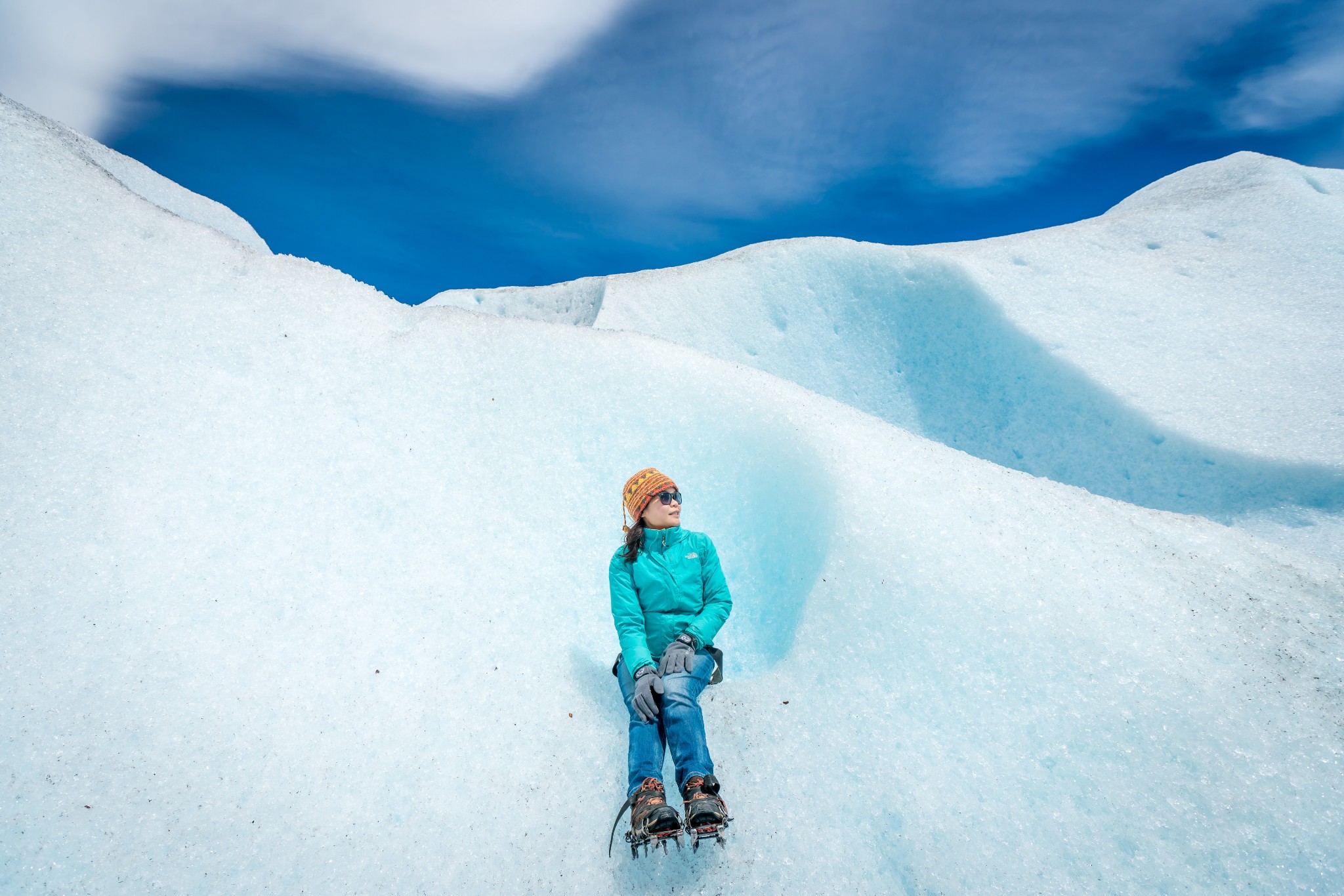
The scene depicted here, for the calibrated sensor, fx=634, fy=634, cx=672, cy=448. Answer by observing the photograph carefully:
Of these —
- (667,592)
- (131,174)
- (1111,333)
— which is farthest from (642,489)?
(131,174)

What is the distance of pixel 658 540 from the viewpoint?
3354mm

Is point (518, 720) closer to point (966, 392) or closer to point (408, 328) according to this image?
point (408, 328)

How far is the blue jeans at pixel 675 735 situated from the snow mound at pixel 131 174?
439 centimetres

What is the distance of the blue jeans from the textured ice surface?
6792 millimetres

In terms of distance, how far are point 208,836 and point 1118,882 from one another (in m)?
3.93

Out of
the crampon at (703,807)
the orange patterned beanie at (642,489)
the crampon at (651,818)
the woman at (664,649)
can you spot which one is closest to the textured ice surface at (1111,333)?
the woman at (664,649)

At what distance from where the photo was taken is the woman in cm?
257

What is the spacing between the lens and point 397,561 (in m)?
3.74

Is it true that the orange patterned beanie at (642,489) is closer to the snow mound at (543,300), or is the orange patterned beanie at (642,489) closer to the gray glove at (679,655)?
the gray glove at (679,655)

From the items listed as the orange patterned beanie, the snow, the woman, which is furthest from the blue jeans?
the orange patterned beanie

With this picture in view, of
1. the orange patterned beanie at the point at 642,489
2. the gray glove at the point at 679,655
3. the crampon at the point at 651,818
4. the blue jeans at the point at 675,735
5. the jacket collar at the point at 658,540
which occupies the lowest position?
the crampon at the point at 651,818

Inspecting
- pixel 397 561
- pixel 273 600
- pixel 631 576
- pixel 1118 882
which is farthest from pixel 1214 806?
pixel 273 600

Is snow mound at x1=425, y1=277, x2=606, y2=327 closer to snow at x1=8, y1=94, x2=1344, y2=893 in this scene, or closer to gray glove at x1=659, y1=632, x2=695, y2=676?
snow at x1=8, y1=94, x2=1344, y2=893

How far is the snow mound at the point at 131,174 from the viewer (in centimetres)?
480
